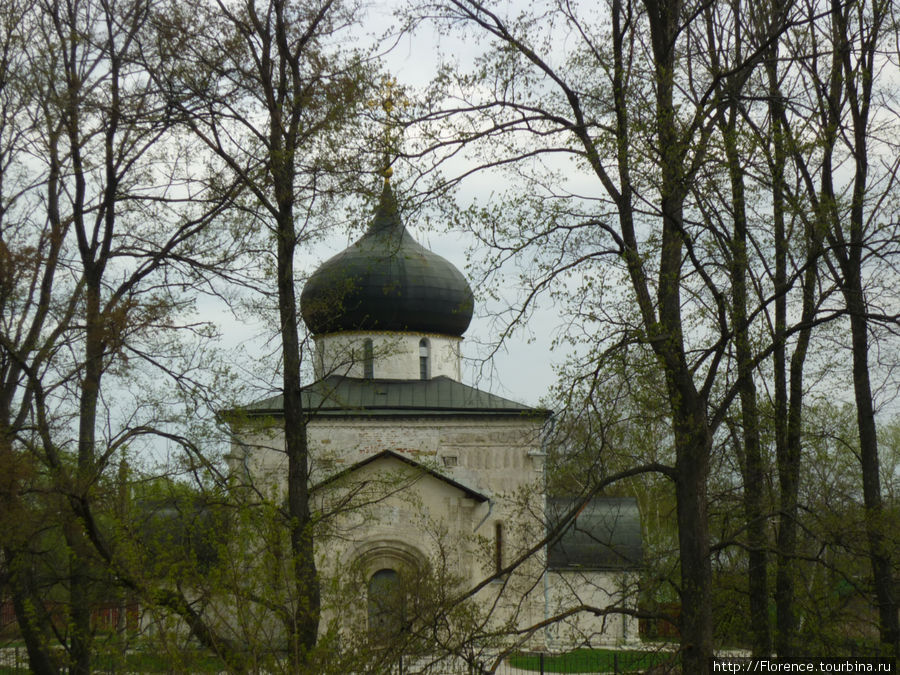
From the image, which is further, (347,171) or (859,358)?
(859,358)

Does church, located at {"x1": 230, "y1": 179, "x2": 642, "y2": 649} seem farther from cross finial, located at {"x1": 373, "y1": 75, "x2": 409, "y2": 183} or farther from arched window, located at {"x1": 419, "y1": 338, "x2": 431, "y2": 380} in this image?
cross finial, located at {"x1": 373, "y1": 75, "x2": 409, "y2": 183}

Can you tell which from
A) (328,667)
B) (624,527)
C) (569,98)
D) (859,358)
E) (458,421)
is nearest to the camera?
(328,667)

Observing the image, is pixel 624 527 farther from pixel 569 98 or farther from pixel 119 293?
pixel 569 98

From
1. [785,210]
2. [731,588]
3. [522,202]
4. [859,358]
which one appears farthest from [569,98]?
[731,588]

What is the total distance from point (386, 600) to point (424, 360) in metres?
9.01

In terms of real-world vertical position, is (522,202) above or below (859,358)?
above

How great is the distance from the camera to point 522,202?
30.1 ft

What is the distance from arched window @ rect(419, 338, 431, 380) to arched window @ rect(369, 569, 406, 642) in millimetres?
5033

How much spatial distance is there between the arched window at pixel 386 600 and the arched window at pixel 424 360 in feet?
16.5

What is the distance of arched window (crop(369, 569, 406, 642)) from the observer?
45.6ft

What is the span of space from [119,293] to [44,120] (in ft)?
8.15

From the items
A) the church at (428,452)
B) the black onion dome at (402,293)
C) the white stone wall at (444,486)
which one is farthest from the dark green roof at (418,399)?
the black onion dome at (402,293)

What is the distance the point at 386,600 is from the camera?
17250 mm

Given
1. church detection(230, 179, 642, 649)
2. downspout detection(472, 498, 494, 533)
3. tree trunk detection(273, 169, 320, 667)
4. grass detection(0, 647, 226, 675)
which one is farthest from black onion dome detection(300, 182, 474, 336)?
grass detection(0, 647, 226, 675)
